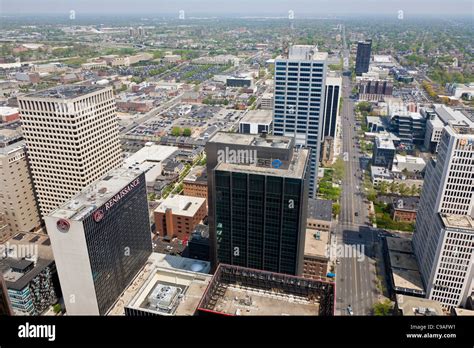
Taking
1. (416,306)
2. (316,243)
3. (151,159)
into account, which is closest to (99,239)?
(316,243)

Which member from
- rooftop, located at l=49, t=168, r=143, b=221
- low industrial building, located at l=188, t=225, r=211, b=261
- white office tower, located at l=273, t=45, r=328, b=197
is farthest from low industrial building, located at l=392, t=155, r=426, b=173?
rooftop, located at l=49, t=168, r=143, b=221

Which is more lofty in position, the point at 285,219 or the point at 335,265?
the point at 285,219

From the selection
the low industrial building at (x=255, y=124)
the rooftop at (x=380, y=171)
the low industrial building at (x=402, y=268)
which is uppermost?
the low industrial building at (x=255, y=124)

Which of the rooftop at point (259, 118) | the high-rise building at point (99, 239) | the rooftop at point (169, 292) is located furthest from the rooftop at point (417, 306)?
the rooftop at point (259, 118)

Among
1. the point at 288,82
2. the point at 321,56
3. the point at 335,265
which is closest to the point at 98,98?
the point at 288,82

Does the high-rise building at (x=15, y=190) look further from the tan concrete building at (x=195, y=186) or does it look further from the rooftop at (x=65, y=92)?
the tan concrete building at (x=195, y=186)

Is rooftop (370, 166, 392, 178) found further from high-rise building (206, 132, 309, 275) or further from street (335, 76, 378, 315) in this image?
high-rise building (206, 132, 309, 275)

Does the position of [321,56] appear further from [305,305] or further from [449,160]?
[305,305]
